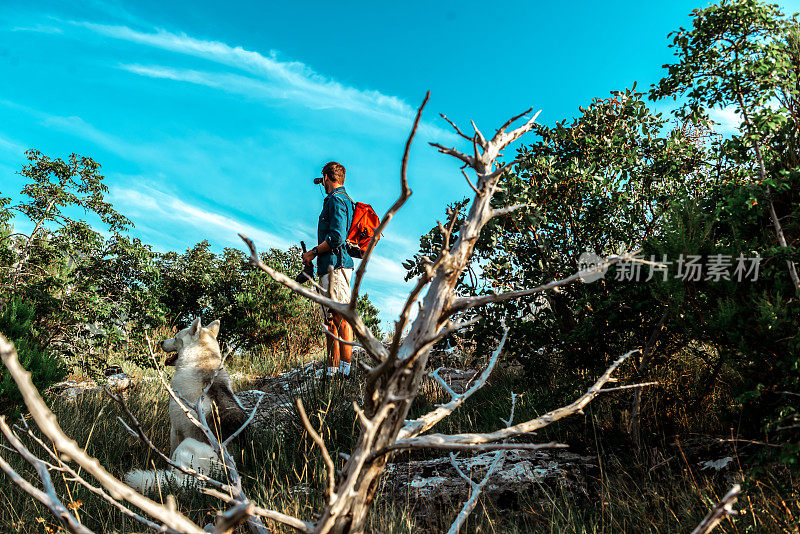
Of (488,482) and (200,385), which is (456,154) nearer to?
(488,482)

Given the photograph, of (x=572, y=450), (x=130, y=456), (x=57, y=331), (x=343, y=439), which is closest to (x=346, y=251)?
(x=343, y=439)

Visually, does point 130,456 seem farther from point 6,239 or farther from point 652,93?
point 652,93

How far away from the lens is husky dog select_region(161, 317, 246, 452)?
159 inches

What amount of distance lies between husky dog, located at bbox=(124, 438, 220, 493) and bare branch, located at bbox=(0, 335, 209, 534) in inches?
116

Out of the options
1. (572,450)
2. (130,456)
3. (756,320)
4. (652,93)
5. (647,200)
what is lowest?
(130,456)

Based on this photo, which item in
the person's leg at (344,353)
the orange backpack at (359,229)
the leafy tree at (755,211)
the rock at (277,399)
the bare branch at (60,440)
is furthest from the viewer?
the orange backpack at (359,229)

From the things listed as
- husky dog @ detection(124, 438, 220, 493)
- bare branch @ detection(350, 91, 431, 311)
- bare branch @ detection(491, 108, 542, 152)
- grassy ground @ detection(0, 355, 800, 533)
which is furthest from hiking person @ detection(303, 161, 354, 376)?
bare branch @ detection(350, 91, 431, 311)

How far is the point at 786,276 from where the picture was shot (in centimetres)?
308

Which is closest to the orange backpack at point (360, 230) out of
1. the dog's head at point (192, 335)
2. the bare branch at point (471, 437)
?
the dog's head at point (192, 335)

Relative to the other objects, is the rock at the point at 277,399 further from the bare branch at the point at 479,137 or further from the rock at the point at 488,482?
Answer: the bare branch at the point at 479,137

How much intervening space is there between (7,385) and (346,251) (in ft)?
13.0

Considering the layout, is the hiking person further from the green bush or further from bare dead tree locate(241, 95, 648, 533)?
bare dead tree locate(241, 95, 648, 533)

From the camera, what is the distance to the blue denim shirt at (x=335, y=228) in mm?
6512

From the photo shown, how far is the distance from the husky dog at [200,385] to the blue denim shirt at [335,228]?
243 cm
